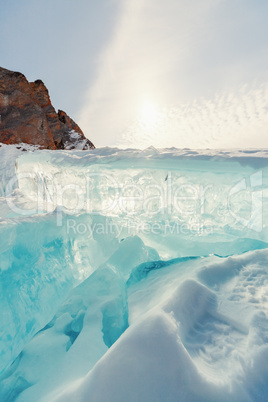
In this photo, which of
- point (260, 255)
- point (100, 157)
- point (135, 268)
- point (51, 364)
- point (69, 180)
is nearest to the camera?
point (51, 364)

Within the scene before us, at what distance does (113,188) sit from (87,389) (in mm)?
2693

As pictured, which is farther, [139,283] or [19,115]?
[19,115]

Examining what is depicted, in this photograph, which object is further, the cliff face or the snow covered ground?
the cliff face

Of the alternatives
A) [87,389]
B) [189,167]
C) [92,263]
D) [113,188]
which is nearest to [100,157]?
[113,188]

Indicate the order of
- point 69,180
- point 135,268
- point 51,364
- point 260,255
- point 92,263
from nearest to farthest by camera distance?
point 51,364
point 260,255
point 92,263
point 135,268
point 69,180

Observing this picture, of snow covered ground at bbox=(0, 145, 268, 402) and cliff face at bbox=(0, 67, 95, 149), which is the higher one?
cliff face at bbox=(0, 67, 95, 149)

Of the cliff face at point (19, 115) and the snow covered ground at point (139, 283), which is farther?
the cliff face at point (19, 115)

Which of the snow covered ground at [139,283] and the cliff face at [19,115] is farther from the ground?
the cliff face at [19,115]

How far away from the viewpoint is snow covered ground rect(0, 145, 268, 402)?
35.6 inches

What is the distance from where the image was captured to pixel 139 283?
7.66 feet

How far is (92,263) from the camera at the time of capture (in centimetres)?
237

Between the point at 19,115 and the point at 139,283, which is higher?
the point at 19,115

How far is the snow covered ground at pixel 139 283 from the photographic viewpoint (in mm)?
904

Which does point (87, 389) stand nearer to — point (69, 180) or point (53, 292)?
point (53, 292)
